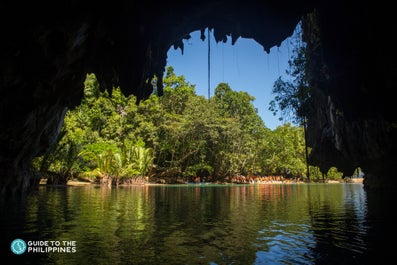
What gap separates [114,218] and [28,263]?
629cm

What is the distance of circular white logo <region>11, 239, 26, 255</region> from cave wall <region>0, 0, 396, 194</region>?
503cm

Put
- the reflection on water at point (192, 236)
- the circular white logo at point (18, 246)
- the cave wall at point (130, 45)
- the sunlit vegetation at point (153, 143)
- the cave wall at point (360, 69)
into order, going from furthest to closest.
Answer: the sunlit vegetation at point (153, 143)
the cave wall at point (360, 69)
the cave wall at point (130, 45)
the circular white logo at point (18, 246)
the reflection on water at point (192, 236)

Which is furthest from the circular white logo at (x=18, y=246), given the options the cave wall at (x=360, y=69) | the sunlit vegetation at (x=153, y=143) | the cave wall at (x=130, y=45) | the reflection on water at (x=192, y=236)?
the sunlit vegetation at (x=153, y=143)

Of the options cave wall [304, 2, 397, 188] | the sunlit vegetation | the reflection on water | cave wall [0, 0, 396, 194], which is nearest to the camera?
the reflection on water

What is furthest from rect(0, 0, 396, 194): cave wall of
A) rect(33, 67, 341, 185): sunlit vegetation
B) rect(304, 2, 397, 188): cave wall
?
rect(33, 67, 341, 185): sunlit vegetation

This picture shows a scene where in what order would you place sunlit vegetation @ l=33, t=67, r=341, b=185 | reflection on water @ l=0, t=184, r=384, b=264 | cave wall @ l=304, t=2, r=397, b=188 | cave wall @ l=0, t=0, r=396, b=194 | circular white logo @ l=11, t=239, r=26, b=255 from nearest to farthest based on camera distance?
1. reflection on water @ l=0, t=184, r=384, b=264
2. circular white logo @ l=11, t=239, r=26, b=255
3. cave wall @ l=0, t=0, r=396, b=194
4. cave wall @ l=304, t=2, r=397, b=188
5. sunlit vegetation @ l=33, t=67, r=341, b=185

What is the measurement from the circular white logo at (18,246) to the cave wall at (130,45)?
16.5 ft

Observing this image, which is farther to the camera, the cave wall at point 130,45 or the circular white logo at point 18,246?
the cave wall at point 130,45

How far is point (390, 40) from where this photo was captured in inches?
436

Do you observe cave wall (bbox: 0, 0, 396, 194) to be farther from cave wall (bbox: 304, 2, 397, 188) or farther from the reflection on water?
the reflection on water

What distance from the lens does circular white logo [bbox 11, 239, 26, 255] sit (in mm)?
7433

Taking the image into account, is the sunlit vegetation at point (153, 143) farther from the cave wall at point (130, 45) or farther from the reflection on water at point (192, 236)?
the reflection on water at point (192, 236)

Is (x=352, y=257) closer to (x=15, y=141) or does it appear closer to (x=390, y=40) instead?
(x=390, y=40)

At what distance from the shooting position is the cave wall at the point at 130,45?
9648mm
